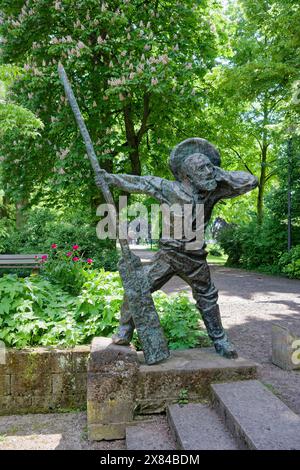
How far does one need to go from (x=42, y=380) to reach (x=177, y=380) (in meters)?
1.57

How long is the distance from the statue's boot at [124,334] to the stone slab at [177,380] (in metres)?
0.28

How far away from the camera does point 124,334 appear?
3625mm

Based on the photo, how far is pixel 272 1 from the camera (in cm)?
1165

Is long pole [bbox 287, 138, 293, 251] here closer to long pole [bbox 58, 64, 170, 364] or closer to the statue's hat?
the statue's hat

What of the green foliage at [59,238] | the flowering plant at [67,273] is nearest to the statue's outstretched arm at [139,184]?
the flowering plant at [67,273]

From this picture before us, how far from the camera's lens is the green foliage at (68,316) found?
430 cm

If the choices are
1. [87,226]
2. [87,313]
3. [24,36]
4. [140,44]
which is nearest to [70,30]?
[24,36]

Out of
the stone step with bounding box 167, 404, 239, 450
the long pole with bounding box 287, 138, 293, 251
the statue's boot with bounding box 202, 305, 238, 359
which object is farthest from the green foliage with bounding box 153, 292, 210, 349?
the long pole with bounding box 287, 138, 293, 251

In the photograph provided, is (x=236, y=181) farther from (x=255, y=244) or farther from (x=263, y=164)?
(x=263, y=164)

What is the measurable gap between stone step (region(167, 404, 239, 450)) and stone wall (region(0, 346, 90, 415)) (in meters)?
1.25

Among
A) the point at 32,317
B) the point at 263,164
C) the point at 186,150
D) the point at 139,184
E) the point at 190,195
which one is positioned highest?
the point at 263,164

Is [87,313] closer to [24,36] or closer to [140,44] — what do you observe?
[140,44]

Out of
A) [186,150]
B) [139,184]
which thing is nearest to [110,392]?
[139,184]

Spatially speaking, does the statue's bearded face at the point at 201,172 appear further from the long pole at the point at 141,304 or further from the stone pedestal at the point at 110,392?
the stone pedestal at the point at 110,392
